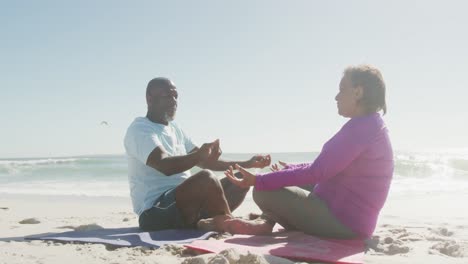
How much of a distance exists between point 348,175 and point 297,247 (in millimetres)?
696

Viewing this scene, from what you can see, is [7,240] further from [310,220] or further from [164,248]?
[310,220]

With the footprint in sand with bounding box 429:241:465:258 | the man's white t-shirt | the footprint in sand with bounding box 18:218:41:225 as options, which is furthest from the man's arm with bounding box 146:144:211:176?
the footprint in sand with bounding box 18:218:41:225

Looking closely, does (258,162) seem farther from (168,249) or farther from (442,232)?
(442,232)

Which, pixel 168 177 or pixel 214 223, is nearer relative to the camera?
pixel 214 223

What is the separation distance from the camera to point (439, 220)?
6.46 metres

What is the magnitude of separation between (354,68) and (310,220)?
1.24m

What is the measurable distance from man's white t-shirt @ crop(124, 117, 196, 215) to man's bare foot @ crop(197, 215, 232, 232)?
532mm

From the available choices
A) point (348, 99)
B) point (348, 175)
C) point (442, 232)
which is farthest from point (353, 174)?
point (442, 232)

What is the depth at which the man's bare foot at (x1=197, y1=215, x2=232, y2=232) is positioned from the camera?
4.11 m

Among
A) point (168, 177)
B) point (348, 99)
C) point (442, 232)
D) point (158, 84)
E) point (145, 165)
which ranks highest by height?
point (158, 84)

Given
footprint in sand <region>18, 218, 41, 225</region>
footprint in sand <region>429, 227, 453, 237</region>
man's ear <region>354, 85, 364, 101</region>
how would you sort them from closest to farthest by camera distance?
man's ear <region>354, 85, 364, 101</region> < footprint in sand <region>429, 227, 453, 237</region> < footprint in sand <region>18, 218, 41, 225</region>

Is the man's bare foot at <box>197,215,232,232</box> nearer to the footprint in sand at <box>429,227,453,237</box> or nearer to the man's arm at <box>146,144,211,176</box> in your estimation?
the man's arm at <box>146,144,211,176</box>

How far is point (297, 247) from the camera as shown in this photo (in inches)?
133

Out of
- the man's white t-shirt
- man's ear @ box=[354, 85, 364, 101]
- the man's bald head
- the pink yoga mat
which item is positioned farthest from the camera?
the man's bald head
